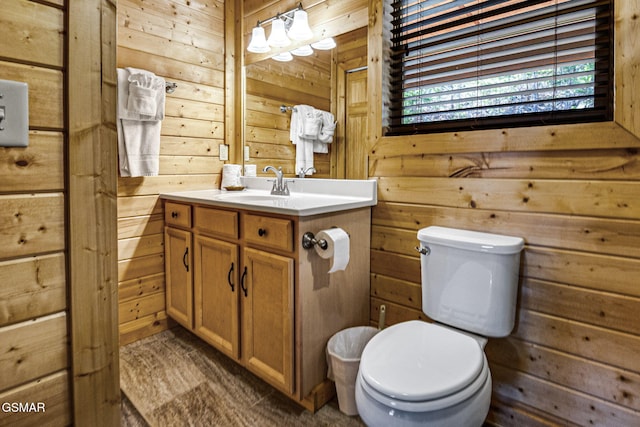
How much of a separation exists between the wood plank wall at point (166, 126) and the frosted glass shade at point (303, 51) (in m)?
0.61

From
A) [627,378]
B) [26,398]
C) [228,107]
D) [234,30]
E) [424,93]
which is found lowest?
[627,378]

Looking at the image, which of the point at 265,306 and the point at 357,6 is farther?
the point at 357,6

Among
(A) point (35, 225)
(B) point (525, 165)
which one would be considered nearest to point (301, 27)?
(B) point (525, 165)

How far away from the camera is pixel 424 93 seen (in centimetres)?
171

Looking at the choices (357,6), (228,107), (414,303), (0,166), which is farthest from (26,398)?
(228,107)

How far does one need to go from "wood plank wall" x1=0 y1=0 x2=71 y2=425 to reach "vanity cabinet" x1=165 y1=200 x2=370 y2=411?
34.6 inches

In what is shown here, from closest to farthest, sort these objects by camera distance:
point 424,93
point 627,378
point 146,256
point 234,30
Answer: point 627,378, point 424,93, point 146,256, point 234,30

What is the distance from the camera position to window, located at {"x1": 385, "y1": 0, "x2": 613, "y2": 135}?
4.24ft

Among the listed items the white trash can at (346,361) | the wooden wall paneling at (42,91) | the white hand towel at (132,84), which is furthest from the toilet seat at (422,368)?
→ the white hand towel at (132,84)

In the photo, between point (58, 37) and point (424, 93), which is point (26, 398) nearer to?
point (58, 37)

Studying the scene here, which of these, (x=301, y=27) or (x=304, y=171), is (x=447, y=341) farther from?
(x=301, y=27)

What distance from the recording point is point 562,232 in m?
1.33

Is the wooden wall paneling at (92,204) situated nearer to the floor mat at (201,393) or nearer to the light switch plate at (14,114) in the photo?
the light switch plate at (14,114)

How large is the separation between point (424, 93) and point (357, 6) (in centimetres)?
59
